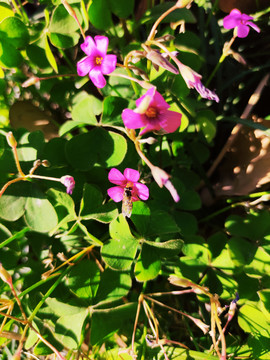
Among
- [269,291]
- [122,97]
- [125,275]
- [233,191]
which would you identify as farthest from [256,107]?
[125,275]

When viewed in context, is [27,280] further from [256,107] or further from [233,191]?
[256,107]

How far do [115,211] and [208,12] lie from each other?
Answer: 83cm

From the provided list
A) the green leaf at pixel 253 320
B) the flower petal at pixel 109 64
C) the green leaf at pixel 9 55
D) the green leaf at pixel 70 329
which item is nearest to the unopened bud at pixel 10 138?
the flower petal at pixel 109 64

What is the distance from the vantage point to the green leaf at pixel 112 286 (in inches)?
42.1

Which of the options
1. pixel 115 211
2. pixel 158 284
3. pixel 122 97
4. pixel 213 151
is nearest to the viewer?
pixel 115 211

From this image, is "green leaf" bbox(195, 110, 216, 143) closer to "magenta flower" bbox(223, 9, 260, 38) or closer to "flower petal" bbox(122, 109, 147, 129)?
"magenta flower" bbox(223, 9, 260, 38)

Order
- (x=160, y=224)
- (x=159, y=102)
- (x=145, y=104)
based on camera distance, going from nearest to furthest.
→ (x=145, y=104) → (x=159, y=102) → (x=160, y=224)

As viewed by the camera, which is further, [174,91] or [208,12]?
[208,12]

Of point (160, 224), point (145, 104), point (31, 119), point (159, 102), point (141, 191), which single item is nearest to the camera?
point (145, 104)

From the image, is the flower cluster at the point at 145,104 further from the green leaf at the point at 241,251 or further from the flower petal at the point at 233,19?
the green leaf at the point at 241,251

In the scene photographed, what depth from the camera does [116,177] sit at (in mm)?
946

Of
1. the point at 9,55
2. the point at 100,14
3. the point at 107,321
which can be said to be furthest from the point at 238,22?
the point at 107,321

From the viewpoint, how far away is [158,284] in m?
1.30

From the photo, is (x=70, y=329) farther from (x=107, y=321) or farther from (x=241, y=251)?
(x=241, y=251)
